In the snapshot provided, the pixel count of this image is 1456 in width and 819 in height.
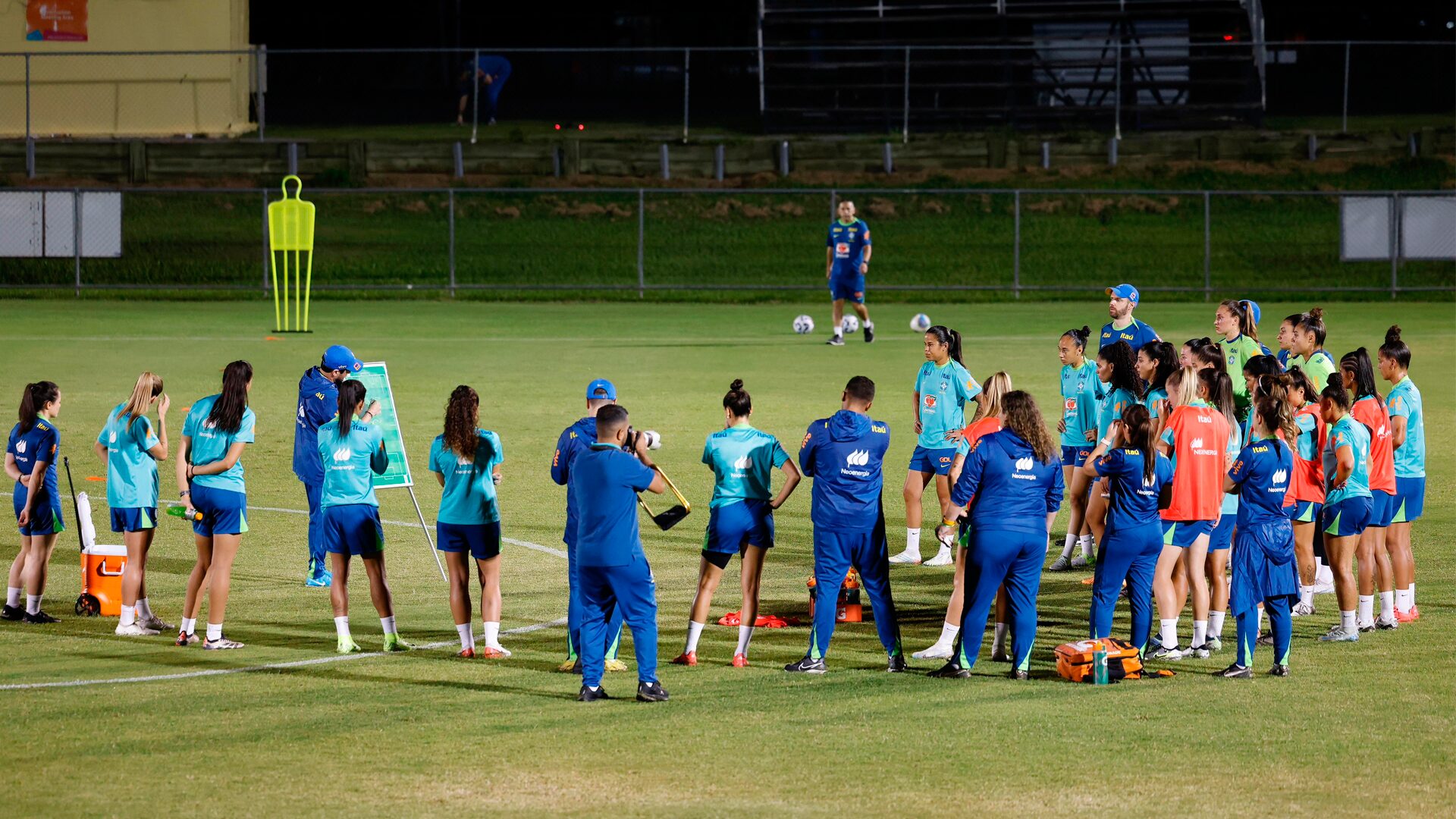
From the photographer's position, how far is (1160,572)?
38.1 ft

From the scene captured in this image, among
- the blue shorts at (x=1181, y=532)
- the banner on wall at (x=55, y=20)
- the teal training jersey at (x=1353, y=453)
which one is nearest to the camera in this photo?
the blue shorts at (x=1181, y=532)

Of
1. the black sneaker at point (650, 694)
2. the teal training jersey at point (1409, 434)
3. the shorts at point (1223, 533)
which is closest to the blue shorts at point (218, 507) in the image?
the black sneaker at point (650, 694)

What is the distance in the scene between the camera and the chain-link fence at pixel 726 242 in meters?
37.7

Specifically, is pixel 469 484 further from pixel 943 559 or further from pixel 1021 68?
pixel 1021 68

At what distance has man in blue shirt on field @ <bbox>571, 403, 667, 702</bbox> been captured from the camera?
10.2m

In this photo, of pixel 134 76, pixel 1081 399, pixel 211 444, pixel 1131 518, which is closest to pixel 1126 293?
pixel 1081 399

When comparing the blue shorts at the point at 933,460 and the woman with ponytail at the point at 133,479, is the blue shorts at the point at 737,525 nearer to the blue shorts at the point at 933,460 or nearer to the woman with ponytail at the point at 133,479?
the blue shorts at the point at 933,460

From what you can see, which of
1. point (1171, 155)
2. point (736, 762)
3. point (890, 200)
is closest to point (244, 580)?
point (736, 762)

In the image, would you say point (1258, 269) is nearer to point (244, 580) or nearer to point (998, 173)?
point (998, 173)

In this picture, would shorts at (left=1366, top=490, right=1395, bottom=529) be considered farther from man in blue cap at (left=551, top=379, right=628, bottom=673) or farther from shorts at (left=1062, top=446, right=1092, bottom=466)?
man in blue cap at (left=551, top=379, right=628, bottom=673)

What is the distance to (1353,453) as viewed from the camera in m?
11.9

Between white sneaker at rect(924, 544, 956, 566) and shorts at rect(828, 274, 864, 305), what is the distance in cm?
1406

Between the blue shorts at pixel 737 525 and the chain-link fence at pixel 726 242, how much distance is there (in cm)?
2604

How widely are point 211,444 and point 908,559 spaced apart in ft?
20.6
